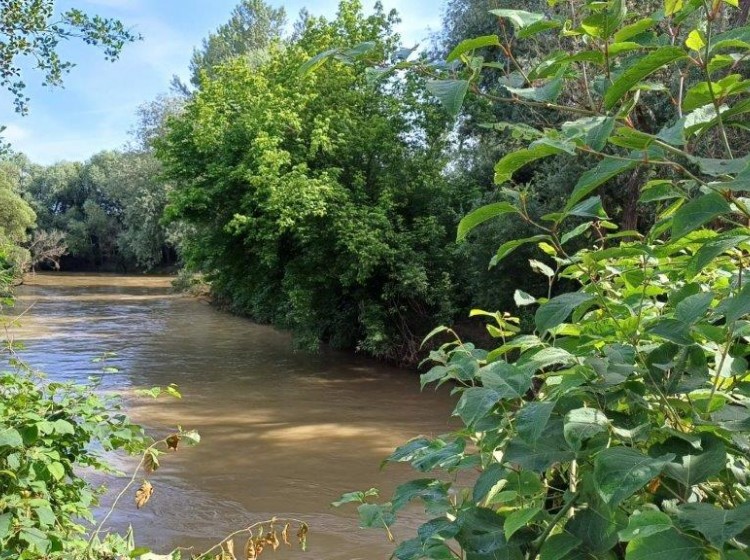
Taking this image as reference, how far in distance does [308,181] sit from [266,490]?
7109 mm

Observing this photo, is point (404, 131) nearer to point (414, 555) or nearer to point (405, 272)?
point (405, 272)

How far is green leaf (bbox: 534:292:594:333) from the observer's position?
1.02 m

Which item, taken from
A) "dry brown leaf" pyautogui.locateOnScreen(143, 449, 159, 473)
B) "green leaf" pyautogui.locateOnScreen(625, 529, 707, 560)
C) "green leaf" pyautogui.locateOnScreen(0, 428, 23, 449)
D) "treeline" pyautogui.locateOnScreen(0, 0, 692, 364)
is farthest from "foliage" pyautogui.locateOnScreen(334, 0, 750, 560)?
"treeline" pyautogui.locateOnScreen(0, 0, 692, 364)

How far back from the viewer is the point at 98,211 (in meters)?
49.9

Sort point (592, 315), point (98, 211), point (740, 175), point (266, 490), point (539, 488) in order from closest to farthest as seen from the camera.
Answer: point (740, 175) → point (539, 488) → point (592, 315) → point (266, 490) → point (98, 211)

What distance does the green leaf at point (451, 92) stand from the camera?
962 mm

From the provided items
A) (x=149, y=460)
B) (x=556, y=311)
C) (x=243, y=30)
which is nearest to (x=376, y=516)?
(x=556, y=311)

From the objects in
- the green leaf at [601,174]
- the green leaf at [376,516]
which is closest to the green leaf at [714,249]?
the green leaf at [601,174]

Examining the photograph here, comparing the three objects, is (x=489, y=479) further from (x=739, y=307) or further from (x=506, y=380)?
(x=739, y=307)

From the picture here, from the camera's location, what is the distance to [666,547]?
0.77 metres

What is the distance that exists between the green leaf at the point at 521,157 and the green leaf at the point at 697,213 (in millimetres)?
182

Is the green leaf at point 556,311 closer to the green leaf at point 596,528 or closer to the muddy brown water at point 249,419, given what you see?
the green leaf at point 596,528

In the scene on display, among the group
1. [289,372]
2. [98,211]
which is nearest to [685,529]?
[289,372]

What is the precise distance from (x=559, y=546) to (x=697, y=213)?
50 cm
